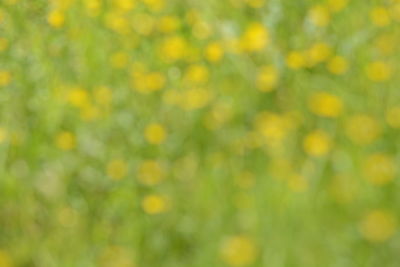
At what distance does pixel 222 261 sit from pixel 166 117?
75 cm

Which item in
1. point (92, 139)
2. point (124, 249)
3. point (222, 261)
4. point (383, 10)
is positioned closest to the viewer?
point (222, 261)

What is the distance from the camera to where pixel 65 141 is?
110 inches

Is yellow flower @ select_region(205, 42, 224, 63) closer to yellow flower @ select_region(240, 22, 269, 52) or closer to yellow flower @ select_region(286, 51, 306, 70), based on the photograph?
yellow flower @ select_region(240, 22, 269, 52)

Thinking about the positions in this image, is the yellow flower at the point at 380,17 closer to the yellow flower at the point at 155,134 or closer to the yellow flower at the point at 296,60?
the yellow flower at the point at 296,60

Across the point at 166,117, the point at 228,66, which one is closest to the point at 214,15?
the point at 228,66

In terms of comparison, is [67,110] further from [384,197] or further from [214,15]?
[384,197]

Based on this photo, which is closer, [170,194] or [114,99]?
[170,194]

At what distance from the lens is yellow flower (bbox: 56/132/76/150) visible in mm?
2795

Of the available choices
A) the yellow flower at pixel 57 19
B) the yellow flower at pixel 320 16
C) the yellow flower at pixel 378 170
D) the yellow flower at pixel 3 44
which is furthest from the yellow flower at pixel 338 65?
the yellow flower at pixel 3 44

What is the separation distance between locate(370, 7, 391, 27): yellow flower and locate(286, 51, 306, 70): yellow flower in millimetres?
306

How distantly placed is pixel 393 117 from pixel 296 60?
0.49 metres

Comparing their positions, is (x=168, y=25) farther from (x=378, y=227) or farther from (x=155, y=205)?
(x=378, y=227)

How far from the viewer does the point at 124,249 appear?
95.3 inches

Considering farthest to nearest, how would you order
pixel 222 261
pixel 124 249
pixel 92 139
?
1. pixel 92 139
2. pixel 124 249
3. pixel 222 261
